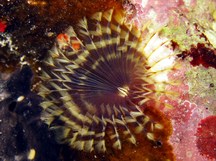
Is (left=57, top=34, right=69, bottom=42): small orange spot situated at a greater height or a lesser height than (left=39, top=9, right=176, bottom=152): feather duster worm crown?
greater

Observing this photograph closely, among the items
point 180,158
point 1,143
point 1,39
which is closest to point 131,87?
point 180,158

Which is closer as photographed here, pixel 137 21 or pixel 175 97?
pixel 175 97

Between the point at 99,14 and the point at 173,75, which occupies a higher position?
the point at 99,14

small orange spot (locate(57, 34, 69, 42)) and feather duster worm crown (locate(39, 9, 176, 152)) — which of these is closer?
feather duster worm crown (locate(39, 9, 176, 152))

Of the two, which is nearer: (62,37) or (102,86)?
(102,86)

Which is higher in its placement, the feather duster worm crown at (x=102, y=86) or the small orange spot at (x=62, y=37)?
the small orange spot at (x=62, y=37)

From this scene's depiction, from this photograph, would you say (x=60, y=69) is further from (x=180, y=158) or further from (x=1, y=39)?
(x=180, y=158)

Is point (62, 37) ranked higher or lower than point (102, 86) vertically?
higher

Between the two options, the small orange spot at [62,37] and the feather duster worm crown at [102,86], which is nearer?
the feather duster worm crown at [102,86]
